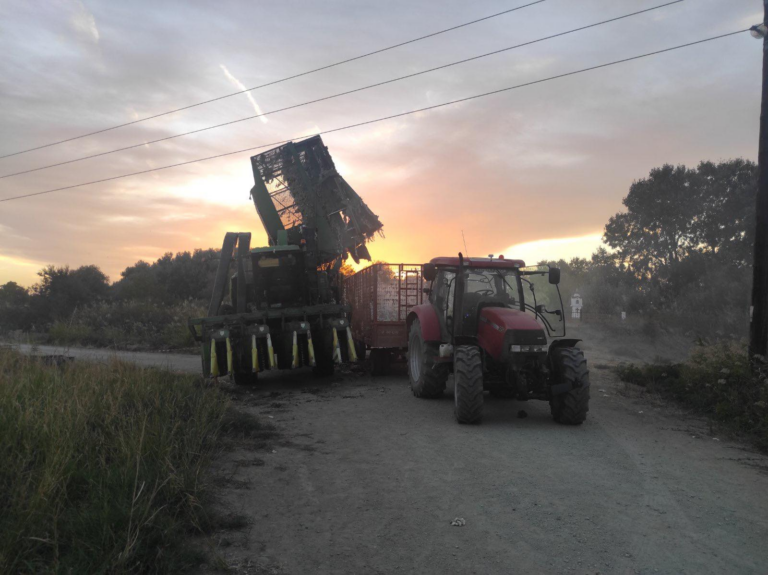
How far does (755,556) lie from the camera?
419cm

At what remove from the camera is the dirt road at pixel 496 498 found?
13.5 ft

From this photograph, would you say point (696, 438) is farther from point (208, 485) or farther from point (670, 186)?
point (670, 186)

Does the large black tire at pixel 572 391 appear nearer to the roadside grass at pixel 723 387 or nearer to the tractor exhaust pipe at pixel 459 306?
the tractor exhaust pipe at pixel 459 306

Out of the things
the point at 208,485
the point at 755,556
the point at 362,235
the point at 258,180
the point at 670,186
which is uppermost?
the point at 670,186

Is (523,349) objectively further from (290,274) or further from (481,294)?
(290,274)

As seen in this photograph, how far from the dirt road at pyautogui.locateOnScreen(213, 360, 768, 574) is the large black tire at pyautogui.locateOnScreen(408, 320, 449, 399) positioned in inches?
46.2

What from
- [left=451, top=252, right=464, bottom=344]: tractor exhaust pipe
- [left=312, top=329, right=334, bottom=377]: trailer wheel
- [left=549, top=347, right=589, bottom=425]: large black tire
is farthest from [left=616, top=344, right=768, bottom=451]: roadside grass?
[left=312, top=329, right=334, bottom=377]: trailer wheel

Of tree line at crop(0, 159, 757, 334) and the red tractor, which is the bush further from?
the red tractor

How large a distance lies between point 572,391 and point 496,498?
3.46 metres

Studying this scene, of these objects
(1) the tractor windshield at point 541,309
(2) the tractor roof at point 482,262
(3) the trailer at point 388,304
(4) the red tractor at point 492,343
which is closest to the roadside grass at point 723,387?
(4) the red tractor at point 492,343

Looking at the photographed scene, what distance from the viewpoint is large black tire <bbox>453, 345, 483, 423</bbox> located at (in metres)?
8.20

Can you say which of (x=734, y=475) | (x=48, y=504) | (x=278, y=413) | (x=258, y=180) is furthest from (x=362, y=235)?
(x=48, y=504)

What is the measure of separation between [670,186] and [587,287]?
900 cm

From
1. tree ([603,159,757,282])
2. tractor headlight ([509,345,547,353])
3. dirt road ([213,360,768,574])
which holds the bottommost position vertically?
dirt road ([213,360,768,574])
